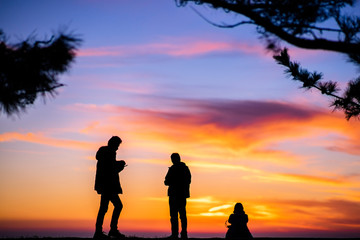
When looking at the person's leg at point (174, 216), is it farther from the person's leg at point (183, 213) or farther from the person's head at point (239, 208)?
the person's head at point (239, 208)

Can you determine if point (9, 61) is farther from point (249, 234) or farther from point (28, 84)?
point (249, 234)

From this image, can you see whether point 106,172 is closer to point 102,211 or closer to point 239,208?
point 102,211

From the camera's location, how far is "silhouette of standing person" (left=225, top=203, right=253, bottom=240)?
10852mm

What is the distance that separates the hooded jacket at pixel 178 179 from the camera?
1041 cm

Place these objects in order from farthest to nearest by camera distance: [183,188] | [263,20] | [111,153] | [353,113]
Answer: [353,113], [183,188], [111,153], [263,20]

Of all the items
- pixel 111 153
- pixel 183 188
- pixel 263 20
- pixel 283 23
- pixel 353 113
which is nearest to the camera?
pixel 263 20

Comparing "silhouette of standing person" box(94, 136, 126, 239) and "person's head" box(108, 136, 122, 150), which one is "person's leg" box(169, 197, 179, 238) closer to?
"silhouette of standing person" box(94, 136, 126, 239)

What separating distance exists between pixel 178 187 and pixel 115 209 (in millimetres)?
1420

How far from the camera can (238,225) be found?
429 inches

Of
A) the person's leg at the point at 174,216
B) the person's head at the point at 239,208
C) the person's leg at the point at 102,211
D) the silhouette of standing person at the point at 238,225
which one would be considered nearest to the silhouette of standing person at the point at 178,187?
the person's leg at the point at 174,216

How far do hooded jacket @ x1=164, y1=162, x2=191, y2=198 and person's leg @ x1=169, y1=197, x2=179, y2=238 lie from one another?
0.49 ft

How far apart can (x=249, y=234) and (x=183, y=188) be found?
74.9 inches

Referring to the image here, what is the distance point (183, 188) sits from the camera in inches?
412

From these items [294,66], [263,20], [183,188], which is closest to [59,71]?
[263,20]
